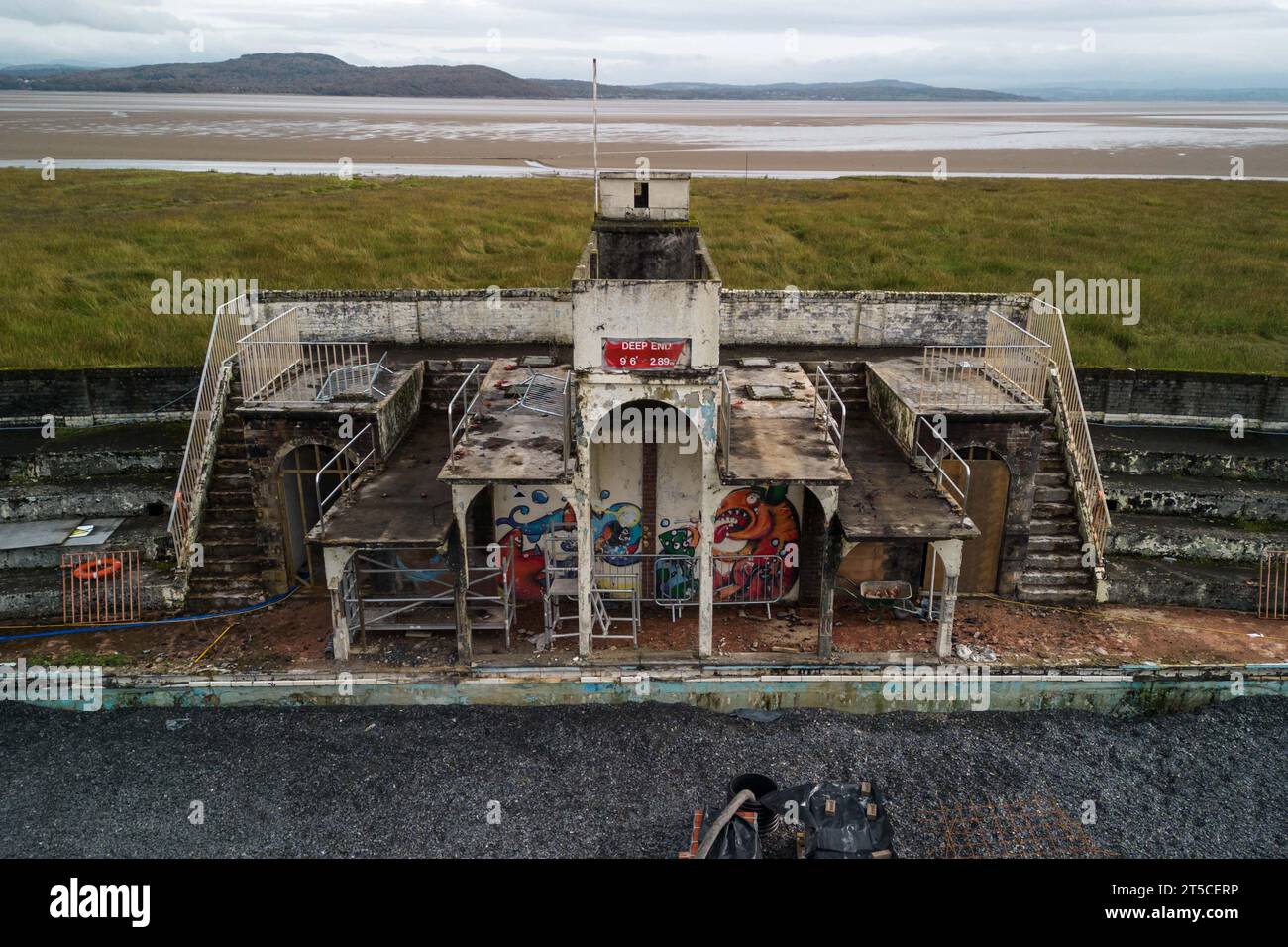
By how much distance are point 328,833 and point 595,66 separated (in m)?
13.5

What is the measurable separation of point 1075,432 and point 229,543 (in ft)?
60.9

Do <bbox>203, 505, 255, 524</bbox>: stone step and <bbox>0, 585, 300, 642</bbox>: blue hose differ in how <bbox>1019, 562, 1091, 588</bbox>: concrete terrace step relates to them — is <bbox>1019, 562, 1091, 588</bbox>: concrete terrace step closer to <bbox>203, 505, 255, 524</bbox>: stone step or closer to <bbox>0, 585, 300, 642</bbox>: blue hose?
<bbox>0, 585, 300, 642</bbox>: blue hose

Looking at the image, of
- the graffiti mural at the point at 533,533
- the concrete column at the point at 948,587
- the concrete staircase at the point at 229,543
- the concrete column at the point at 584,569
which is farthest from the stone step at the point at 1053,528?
the concrete staircase at the point at 229,543

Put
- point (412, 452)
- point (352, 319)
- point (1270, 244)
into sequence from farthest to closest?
point (1270, 244) < point (352, 319) < point (412, 452)

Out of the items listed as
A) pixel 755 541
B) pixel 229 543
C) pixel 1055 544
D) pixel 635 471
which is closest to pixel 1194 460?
pixel 1055 544

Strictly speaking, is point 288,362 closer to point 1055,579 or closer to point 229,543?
point 229,543

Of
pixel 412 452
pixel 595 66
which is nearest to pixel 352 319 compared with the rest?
pixel 412 452

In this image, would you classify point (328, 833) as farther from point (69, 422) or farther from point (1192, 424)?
point (1192, 424)

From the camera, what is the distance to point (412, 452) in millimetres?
17984

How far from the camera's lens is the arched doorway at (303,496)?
18.0m

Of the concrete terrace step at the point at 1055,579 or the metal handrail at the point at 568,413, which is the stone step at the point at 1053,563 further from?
the metal handrail at the point at 568,413

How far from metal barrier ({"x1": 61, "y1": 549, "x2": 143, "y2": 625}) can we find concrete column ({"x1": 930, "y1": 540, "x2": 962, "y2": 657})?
1534cm

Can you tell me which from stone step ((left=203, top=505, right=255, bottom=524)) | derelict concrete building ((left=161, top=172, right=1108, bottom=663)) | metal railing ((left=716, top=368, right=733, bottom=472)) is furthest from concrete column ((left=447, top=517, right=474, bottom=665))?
stone step ((left=203, top=505, right=255, bottom=524))

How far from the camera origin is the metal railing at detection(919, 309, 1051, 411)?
58.6 feet
